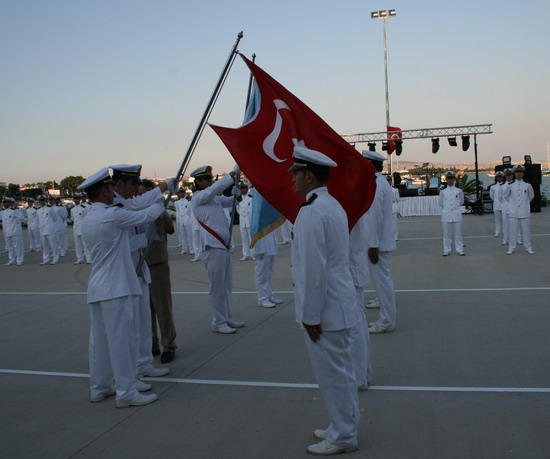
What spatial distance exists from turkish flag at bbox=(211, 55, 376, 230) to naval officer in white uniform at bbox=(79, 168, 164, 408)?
130 centimetres

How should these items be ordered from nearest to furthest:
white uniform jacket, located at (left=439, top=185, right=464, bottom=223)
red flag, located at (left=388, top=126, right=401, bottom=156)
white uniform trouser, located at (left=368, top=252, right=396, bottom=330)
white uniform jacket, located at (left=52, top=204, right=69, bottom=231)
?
white uniform trouser, located at (left=368, top=252, right=396, bottom=330)
white uniform jacket, located at (left=439, top=185, right=464, bottom=223)
white uniform jacket, located at (left=52, top=204, right=69, bottom=231)
red flag, located at (left=388, top=126, right=401, bottom=156)

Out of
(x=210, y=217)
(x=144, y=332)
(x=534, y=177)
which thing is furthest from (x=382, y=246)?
(x=534, y=177)

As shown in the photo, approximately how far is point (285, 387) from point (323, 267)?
185 cm

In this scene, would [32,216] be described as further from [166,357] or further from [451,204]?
[166,357]

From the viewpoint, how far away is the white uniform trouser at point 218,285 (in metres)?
7.03

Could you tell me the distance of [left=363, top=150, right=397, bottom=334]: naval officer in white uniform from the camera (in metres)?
6.39

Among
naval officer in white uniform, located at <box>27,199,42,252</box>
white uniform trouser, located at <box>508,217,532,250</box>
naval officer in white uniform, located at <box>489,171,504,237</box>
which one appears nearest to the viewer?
white uniform trouser, located at <box>508,217,532,250</box>

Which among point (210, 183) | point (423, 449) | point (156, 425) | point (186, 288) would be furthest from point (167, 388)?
point (186, 288)

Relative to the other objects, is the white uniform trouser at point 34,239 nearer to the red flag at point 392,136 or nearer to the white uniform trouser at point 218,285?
the white uniform trouser at point 218,285

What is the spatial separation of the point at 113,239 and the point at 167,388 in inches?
59.0

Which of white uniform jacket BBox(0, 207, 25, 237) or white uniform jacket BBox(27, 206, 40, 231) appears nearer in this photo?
white uniform jacket BBox(0, 207, 25, 237)

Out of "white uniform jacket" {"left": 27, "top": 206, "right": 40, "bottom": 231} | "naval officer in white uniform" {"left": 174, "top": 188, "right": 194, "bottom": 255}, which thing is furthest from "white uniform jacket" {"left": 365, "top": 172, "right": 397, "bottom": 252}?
"white uniform jacket" {"left": 27, "top": 206, "right": 40, "bottom": 231}

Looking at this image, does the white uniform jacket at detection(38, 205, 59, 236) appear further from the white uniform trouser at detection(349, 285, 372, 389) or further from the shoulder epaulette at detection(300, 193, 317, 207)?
the shoulder epaulette at detection(300, 193, 317, 207)

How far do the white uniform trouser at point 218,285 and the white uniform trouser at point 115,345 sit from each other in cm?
225
